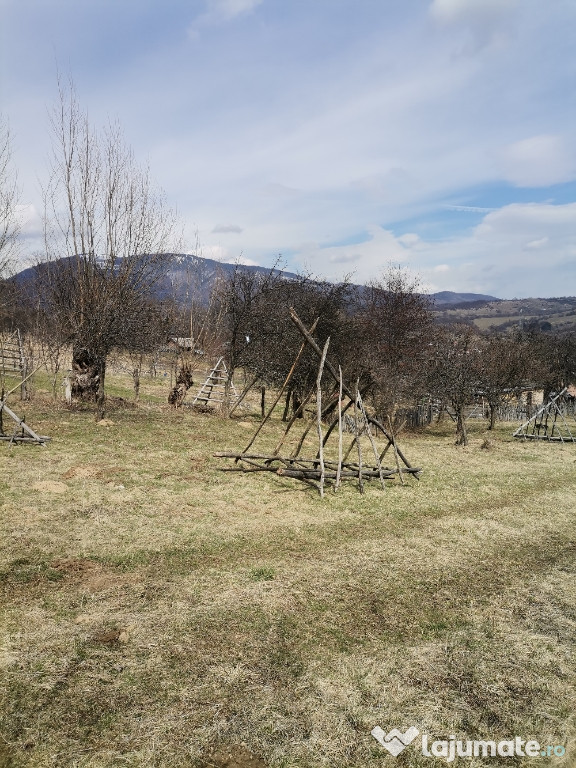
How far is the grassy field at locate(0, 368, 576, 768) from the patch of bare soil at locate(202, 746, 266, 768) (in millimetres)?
14

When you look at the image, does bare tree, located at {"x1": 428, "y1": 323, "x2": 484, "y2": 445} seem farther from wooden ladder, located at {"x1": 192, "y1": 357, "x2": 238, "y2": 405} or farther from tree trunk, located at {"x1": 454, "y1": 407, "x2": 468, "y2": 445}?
wooden ladder, located at {"x1": 192, "y1": 357, "x2": 238, "y2": 405}

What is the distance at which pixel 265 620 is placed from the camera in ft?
17.6

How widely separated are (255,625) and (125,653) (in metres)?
1.37

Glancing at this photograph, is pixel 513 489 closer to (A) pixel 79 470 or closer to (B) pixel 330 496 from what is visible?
(B) pixel 330 496

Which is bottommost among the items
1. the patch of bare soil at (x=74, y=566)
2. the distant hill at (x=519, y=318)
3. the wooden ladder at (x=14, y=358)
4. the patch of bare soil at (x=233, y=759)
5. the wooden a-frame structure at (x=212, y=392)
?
the patch of bare soil at (x=233, y=759)

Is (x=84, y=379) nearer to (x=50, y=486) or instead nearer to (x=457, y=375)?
(x=50, y=486)

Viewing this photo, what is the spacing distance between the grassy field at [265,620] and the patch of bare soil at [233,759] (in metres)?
0.01

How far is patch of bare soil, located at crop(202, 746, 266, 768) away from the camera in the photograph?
352cm

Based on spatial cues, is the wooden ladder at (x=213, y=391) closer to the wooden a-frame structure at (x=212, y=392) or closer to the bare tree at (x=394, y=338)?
the wooden a-frame structure at (x=212, y=392)

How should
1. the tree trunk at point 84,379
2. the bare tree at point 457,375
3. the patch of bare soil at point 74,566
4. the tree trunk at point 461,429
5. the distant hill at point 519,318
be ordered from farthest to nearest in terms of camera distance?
the distant hill at point 519,318 < the bare tree at point 457,375 < the tree trunk at point 461,429 < the tree trunk at point 84,379 < the patch of bare soil at point 74,566

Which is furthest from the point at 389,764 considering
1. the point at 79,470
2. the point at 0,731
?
the point at 79,470

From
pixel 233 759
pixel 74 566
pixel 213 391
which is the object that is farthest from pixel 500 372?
pixel 233 759

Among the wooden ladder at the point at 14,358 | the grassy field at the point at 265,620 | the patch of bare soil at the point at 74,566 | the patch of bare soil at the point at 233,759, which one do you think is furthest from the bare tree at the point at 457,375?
the patch of bare soil at the point at 233,759

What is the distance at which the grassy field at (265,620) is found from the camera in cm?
378
